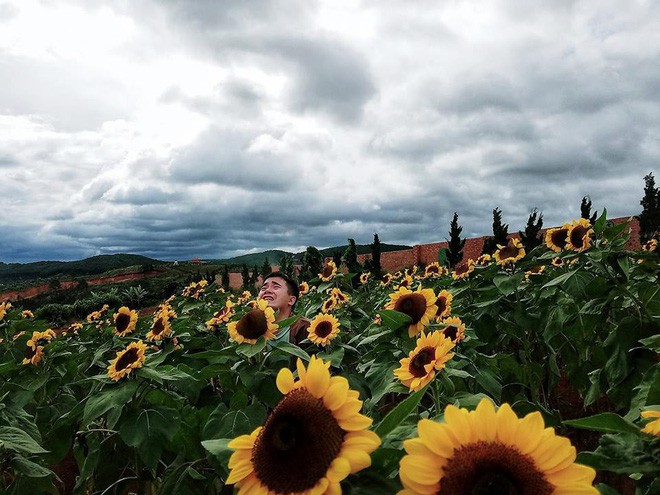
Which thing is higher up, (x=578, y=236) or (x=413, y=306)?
(x=578, y=236)

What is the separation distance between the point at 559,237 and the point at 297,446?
3421mm

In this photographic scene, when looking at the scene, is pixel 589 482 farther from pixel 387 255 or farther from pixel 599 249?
pixel 387 255

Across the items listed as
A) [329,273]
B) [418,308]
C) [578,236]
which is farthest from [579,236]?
[329,273]

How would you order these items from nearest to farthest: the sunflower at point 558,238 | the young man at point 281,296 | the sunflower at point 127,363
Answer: the sunflower at point 127,363 → the sunflower at point 558,238 → the young man at point 281,296

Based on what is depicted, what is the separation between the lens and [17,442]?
5.59 feet

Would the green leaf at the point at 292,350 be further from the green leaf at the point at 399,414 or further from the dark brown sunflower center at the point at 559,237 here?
the dark brown sunflower center at the point at 559,237

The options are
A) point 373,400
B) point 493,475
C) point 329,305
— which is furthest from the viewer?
point 329,305

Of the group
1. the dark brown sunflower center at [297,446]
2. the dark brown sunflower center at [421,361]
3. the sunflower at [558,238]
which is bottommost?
the dark brown sunflower center at [421,361]

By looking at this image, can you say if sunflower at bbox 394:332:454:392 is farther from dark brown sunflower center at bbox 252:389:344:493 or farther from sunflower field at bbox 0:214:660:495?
dark brown sunflower center at bbox 252:389:344:493

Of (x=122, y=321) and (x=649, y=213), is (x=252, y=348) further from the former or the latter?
(x=649, y=213)

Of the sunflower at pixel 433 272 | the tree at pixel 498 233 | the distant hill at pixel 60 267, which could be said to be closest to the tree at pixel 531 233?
the tree at pixel 498 233

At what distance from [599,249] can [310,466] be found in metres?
2.82

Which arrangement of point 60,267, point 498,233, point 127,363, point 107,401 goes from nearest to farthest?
point 107,401, point 127,363, point 498,233, point 60,267

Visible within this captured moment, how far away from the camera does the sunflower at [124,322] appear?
372 cm
